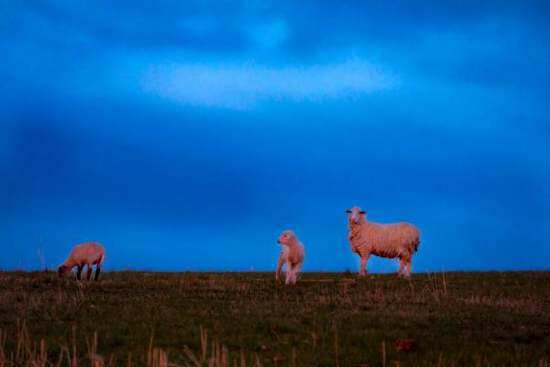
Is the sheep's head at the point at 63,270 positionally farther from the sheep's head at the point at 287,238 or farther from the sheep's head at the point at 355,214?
the sheep's head at the point at 355,214

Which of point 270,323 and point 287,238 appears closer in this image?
point 270,323

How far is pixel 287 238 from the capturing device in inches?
860

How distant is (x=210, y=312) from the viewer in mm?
14805

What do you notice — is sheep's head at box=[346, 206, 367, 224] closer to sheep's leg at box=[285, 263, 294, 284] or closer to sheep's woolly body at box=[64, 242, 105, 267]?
sheep's leg at box=[285, 263, 294, 284]

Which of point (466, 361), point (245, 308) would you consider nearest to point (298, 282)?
point (245, 308)

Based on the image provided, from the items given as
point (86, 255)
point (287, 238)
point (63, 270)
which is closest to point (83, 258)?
point (86, 255)

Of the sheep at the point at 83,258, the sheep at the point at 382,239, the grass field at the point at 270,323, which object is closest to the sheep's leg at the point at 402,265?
the sheep at the point at 382,239

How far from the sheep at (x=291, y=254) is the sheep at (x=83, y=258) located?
6539mm

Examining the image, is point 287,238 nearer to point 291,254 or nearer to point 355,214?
point 291,254

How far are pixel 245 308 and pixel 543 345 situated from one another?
6277mm

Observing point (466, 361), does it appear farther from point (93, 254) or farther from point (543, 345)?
point (93, 254)

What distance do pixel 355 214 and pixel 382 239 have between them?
55.8 inches

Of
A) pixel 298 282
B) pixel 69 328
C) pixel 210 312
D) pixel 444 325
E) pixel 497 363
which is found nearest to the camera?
pixel 497 363

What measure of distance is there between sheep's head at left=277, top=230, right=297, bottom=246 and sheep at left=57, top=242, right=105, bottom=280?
665 centimetres
